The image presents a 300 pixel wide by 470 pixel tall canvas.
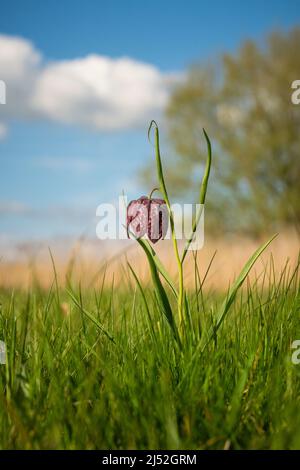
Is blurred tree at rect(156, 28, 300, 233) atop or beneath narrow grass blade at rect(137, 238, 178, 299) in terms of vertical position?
atop

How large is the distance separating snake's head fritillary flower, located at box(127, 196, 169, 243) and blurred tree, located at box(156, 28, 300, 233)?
35.7 feet

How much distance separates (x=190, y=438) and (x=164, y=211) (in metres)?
0.59

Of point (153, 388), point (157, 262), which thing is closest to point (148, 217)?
point (157, 262)

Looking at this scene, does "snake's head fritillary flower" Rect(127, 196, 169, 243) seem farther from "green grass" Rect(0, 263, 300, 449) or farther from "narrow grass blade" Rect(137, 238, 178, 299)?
"green grass" Rect(0, 263, 300, 449)

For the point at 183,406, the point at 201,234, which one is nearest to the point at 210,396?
the point at 183,406

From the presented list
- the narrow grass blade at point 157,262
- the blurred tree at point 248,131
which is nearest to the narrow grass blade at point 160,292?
the narrow grass blade at point 157,262

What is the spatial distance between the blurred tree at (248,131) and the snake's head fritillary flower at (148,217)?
35.7 feet

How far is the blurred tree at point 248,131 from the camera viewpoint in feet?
39.8

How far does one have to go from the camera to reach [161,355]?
5.02 feet

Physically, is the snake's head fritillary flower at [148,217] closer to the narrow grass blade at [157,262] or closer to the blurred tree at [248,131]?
the narrow grass blade at [157,262]


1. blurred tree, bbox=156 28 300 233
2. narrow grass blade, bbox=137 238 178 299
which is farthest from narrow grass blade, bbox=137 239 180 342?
blurred tree, bbox=156 28 300 233

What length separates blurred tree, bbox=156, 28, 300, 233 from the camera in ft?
39.8
